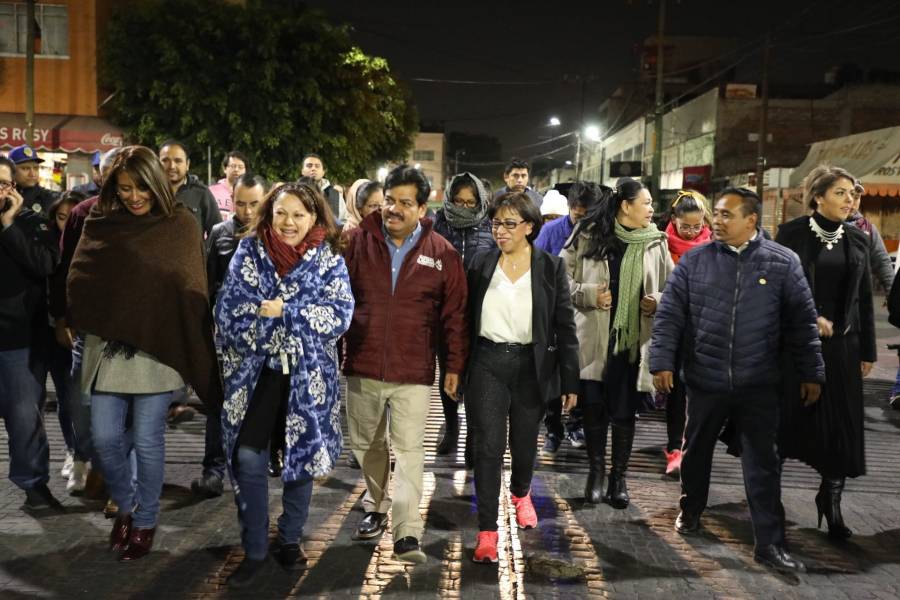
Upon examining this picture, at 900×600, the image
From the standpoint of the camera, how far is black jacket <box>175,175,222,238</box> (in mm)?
7051

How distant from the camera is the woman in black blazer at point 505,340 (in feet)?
15.9

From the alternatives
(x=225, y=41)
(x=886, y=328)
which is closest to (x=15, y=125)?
(x=225, y=41)

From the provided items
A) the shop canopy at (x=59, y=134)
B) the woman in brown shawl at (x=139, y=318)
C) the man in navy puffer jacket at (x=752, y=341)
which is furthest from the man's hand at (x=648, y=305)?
the shop canopy at (x=59, y=134)

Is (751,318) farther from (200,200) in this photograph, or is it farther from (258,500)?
(200,200)

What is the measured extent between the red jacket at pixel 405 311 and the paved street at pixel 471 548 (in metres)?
1.07

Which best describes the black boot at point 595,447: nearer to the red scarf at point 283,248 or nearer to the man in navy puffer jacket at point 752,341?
the man in navy puffer jacket at point 752,341

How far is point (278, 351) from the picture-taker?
4.30 metres

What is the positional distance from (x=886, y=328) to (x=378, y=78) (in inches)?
785

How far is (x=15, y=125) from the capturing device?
79.7 feet

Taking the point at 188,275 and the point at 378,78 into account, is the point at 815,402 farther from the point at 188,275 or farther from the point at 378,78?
the point at 378,78

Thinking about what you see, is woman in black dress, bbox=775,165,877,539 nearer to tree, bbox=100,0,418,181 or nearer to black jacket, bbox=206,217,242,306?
black jacket, bbox=206,217,242,306

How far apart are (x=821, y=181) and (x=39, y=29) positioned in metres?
25.4

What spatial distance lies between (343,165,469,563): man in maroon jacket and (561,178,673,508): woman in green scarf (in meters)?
1.32

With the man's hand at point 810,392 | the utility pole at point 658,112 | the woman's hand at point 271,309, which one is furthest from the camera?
the utility pole at point 658,112
